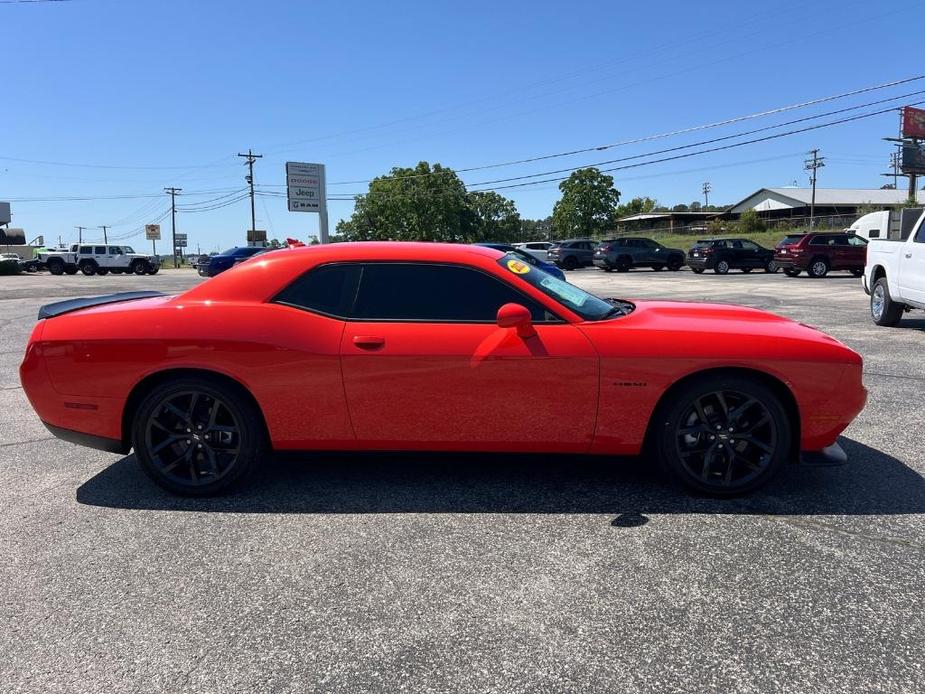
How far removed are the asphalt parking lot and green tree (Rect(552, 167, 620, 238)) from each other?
2831 inches

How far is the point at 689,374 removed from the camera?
11.1ft

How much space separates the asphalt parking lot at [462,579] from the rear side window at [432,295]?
1.00 meters

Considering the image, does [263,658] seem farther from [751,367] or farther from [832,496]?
[832,496]

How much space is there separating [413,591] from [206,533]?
3.96 feet

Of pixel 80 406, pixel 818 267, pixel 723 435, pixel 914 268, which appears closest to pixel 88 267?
pixel 818 267

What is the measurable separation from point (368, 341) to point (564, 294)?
1172mm

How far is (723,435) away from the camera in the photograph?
342cm

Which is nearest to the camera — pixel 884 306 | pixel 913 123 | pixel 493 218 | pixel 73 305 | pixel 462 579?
pixel 462 579

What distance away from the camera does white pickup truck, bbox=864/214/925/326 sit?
8.80m

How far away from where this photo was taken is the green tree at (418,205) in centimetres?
8294

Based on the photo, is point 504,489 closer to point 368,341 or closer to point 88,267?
point 368,341

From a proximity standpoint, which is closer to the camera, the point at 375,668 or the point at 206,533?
the point at 375,668

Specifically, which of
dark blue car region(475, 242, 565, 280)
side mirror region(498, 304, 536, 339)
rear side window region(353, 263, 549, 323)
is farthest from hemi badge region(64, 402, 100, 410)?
dark blue car region(475, 242, 565, 280)

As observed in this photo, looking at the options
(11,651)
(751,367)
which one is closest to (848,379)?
(751,367)
